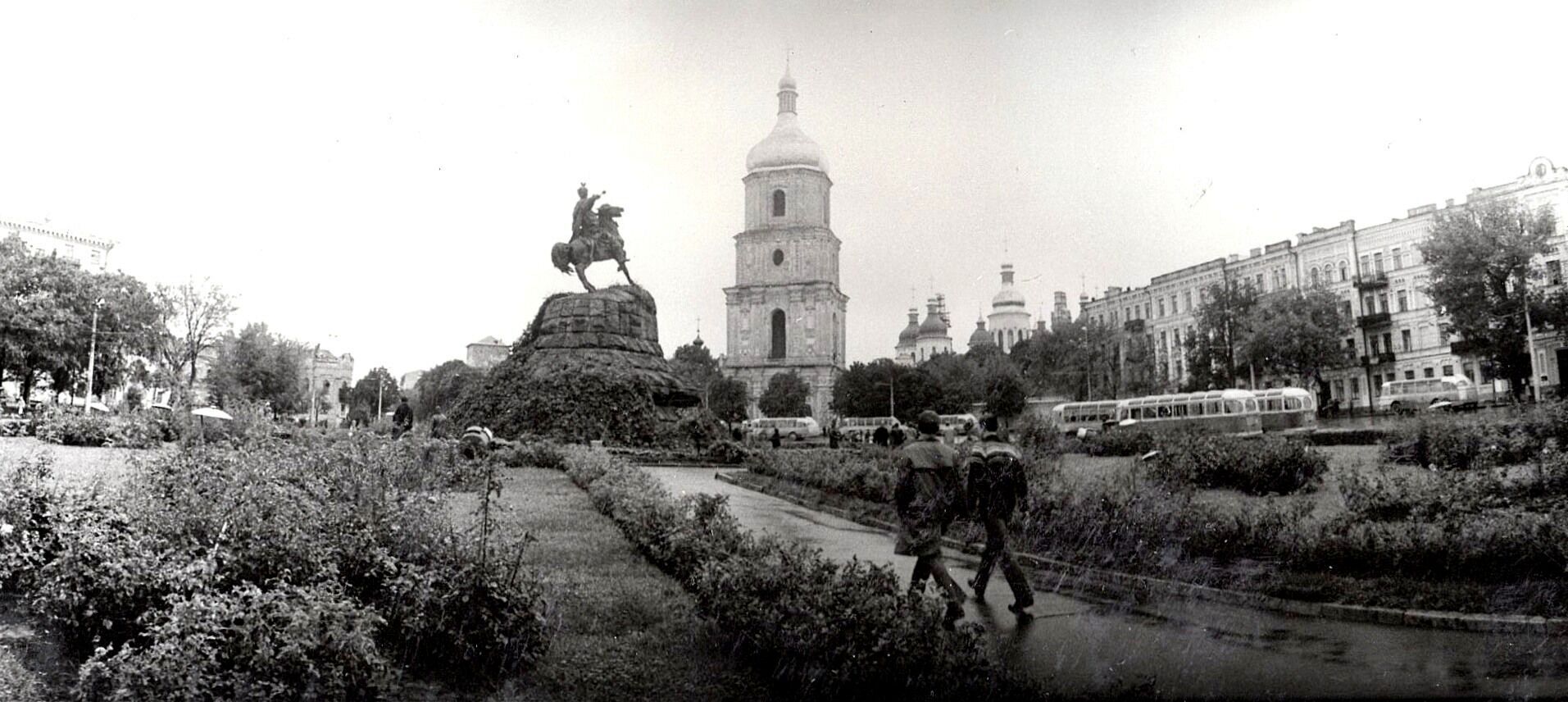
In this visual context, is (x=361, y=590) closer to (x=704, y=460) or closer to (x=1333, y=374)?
(x=704, y=460)

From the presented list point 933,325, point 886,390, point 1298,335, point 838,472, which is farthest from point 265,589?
point 933,325

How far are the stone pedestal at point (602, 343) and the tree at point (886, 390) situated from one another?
46.8 m

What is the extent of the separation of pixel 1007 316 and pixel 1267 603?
130448mm

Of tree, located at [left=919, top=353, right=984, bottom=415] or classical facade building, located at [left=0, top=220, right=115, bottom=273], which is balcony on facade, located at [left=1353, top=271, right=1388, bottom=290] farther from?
classical facade building, located at [left=0, top=220, right=115, bottom=273]

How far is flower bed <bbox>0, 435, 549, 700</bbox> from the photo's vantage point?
14.8 feet

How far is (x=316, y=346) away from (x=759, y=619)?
231 feet

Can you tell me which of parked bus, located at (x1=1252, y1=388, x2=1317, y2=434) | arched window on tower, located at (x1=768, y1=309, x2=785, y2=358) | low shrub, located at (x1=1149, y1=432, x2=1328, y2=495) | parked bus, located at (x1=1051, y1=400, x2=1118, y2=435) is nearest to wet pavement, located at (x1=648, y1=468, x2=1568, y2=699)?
low shrub, located at (x1=1149, y1=432, x2=1328, y2=495)

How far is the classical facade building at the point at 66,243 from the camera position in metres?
29.6

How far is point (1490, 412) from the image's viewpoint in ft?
64.2

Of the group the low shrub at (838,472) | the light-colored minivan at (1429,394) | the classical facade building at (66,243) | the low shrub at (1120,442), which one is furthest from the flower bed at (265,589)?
the light-colored minivan at (1429,394)

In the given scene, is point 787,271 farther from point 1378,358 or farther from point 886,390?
point 1378,358

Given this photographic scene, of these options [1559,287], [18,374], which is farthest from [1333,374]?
[18,374]

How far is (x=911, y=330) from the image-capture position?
145375 mm

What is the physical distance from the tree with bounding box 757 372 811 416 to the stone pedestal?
5485 centimetres
